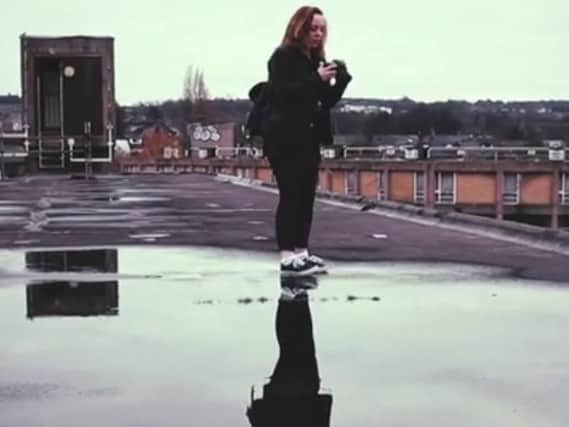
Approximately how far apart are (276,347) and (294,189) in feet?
8.65

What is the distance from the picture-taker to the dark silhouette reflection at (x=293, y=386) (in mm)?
3426

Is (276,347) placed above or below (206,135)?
below

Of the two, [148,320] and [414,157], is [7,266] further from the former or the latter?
[414,157]

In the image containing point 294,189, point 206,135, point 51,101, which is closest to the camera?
point 294,189

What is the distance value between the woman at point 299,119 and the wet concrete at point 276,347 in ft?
1.10

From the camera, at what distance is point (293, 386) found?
388 centimetres

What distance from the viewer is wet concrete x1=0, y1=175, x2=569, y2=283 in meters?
8.13

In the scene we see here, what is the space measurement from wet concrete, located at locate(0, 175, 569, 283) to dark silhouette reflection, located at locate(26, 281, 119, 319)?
7.48 ft

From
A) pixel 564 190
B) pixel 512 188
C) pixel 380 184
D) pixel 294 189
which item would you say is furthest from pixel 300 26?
pixel 564 190

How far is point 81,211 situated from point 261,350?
975cm

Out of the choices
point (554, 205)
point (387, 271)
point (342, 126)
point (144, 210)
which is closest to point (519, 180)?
point (554, 205)

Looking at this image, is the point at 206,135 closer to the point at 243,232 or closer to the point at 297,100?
the point at 243,232

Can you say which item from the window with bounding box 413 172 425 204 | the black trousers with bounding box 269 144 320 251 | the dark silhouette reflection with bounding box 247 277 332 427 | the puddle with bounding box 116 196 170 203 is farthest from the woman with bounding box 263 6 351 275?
the window with bounding box 413 172 425 204

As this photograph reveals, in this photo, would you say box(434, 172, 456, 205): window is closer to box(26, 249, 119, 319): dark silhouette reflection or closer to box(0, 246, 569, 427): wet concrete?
box(26, 249, 119, 319): dark silhouette reflection
